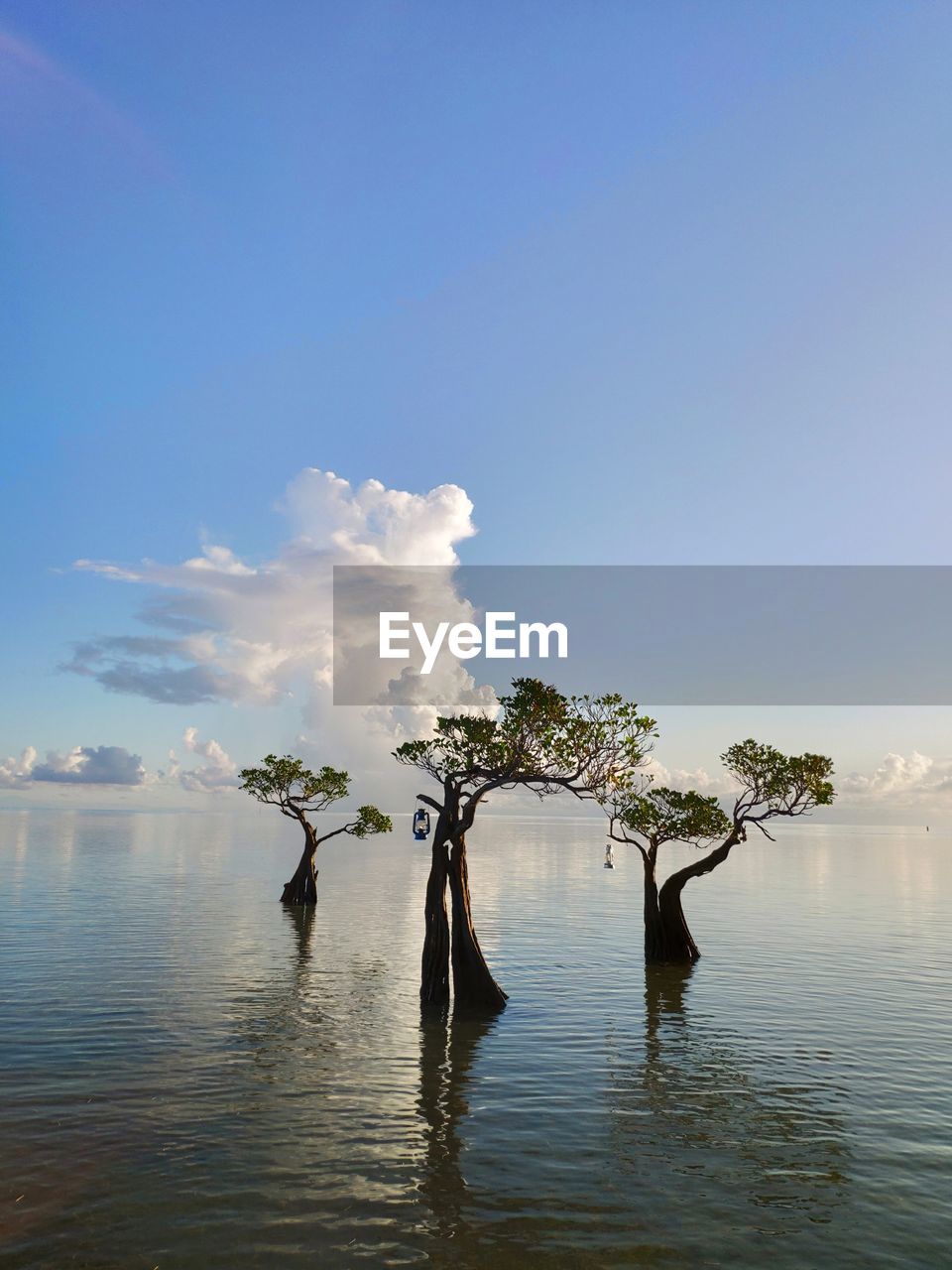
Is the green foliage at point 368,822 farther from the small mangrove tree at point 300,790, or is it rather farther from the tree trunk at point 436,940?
the tree trunk at point 436,940

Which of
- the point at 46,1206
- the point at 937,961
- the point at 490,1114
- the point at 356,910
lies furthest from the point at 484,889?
the point at 46,1206

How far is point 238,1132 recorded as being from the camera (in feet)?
59.2

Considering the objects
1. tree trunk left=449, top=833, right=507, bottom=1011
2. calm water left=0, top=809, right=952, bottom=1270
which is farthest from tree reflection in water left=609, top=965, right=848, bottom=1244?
tree trunk left=449, top=833, right=507, bottom=1011

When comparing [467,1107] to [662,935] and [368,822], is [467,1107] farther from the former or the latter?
[368,822]

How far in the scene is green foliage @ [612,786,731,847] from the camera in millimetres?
41062

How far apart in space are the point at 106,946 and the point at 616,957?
25.8 metres

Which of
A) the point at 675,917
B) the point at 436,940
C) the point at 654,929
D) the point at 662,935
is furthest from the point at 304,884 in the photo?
the point at 436,940

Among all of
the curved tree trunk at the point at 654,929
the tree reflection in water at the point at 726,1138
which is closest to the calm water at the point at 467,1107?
the tree reflection in water at the point at 726,1138

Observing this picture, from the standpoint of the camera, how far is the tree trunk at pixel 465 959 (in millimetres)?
29344

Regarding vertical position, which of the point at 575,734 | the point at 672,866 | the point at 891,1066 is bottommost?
the point at 672,866

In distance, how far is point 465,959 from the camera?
2980 cm

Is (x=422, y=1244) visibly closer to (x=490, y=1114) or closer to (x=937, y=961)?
(x=490, y=1114)

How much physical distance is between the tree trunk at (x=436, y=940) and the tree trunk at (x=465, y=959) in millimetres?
340

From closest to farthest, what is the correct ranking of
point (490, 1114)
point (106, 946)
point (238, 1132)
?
point (238, 1132), point (490, 1114), point (106, 946)
